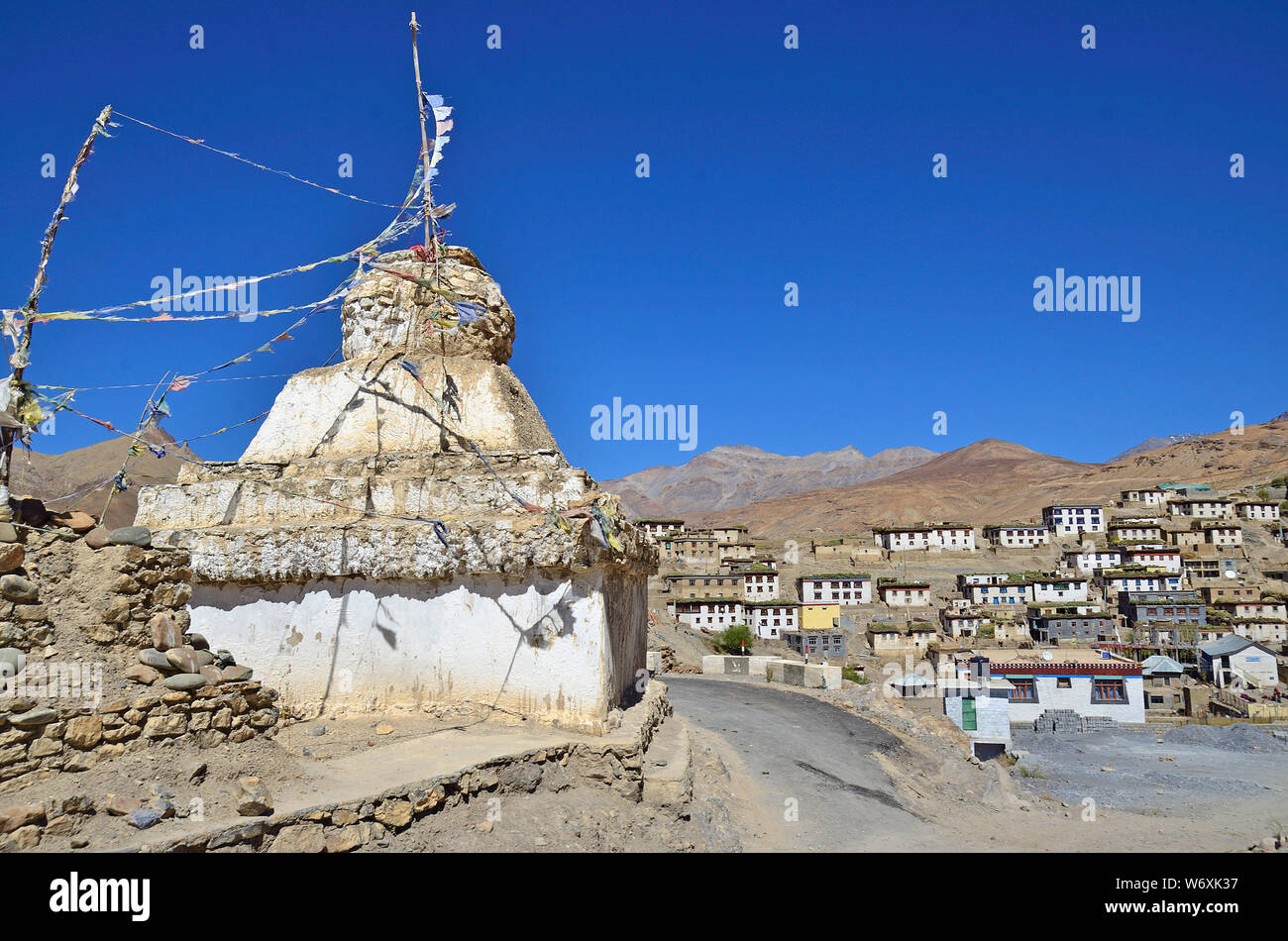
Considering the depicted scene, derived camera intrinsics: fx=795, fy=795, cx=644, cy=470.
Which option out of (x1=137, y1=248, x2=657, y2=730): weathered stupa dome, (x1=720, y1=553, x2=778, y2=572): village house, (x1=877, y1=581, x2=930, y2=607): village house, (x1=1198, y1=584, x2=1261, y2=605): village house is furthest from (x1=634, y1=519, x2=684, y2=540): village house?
(x1=137, y1=248, x2=657, y2=730): weathered stupa dome

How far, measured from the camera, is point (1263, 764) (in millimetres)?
24938

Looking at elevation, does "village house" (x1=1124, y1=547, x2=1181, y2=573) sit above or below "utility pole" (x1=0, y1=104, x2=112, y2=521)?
below

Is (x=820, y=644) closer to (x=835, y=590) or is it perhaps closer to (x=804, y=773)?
(x=835, y=590)

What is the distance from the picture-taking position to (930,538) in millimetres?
84938

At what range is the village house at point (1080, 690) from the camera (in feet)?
115

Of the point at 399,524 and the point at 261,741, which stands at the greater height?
the point at 399,524

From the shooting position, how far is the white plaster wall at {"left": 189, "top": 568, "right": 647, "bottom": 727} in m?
6.97

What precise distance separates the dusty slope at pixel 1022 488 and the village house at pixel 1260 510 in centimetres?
2293

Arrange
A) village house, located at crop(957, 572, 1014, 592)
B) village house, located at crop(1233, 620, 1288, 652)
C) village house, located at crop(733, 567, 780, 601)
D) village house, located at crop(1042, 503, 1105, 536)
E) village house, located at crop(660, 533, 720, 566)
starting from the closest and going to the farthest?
village house, located at crop(1233, 620, 1288, 652) < village house, located at crop(957, 572, 1014, 592) < village house, located at crop(733, 567, 780, 601) < village house, located at crop(660, 533, 720, 566) < village house, located at crop(1042, 503, 1105, 536)

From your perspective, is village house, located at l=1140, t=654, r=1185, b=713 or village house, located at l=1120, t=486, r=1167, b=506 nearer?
village house, located at l=1140, t=654, r=1185, b=713

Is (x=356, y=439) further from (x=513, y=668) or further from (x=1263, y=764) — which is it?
(x=1263, y=764)

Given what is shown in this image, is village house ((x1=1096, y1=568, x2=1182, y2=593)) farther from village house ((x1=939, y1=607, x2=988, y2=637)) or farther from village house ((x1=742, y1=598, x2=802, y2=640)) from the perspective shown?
village house ((x1=742, y1=598, x2=802, y2=640))

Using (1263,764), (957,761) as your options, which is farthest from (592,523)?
(1263,764)
